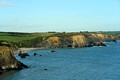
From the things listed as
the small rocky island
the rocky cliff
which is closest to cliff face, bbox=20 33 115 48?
the rocky cliff

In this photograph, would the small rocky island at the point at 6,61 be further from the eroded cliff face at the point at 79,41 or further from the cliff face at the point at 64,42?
the eroded cliff face at the point at 79,41

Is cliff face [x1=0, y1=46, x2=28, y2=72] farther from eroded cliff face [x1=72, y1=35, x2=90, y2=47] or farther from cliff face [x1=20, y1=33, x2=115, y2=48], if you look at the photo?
eroded cliff face [x1=72, y1=35, x2=90, y2=47]

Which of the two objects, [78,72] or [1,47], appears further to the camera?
[1,47]

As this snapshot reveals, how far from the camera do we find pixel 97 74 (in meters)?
60.8

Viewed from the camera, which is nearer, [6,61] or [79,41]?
[6,61]

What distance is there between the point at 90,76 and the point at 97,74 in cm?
337

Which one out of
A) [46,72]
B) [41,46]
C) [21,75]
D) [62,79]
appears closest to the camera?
[62,79]

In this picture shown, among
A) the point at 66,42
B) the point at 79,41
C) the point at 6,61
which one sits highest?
the point at 79,41

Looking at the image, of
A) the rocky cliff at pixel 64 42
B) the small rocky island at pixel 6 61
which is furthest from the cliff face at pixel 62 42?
the small rocky island at pixel 6 61

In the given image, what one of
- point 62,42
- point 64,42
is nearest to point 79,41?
point 64,42

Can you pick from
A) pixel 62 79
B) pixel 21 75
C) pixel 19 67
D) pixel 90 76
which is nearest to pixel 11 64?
pixel 19 67

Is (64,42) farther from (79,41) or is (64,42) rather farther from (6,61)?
(6,61)

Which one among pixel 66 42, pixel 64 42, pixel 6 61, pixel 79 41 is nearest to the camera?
pixel 6 61

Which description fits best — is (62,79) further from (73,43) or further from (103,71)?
(73,43)
